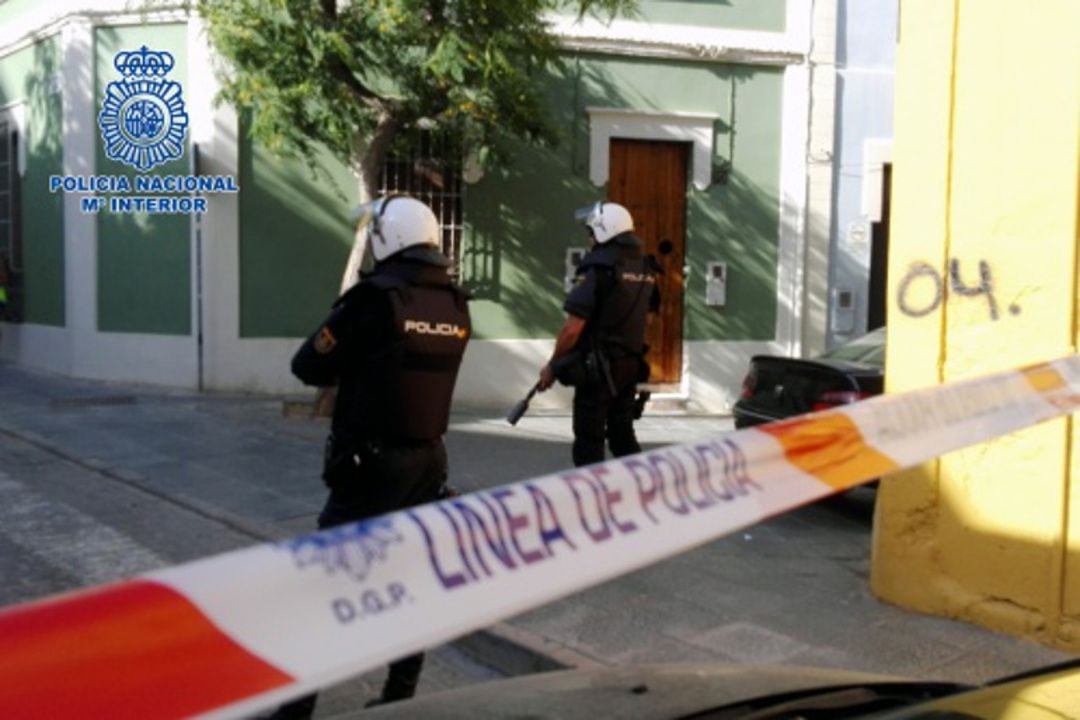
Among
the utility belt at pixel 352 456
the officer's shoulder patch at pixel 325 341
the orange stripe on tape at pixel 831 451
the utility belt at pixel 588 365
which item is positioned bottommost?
the utility belt at pixel 352 456

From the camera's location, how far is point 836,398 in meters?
8.01

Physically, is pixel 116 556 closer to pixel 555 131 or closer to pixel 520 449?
pixel 520 449

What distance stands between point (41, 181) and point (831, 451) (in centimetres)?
1384

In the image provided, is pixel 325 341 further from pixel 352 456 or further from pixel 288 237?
pixel 288 237

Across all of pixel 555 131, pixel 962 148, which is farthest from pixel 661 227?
pixel 962 148

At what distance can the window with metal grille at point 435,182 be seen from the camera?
1270 centimetres

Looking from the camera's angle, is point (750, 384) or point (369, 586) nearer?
point (369, 586)

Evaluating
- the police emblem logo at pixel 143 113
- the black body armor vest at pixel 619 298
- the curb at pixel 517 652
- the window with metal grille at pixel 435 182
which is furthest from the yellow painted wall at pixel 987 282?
the police emblem logo at pixel 143 113

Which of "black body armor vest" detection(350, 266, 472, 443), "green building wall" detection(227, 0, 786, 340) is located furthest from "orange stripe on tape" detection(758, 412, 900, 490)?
"green building wall" detection(227, 0, 786, 340)

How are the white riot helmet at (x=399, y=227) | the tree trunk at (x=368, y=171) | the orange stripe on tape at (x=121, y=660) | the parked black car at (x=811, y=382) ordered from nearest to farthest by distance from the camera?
1. the orange stripe on tape at (x=121, y=660)
2. the white riot helmet at (x=399, y=227)
3. the parked black car at (x=811, y=382)
4. the tree trunk at (x=368, y=171)

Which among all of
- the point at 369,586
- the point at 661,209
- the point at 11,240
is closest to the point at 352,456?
the point at 369,586

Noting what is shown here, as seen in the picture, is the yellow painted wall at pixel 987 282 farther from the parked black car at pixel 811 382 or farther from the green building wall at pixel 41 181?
the green building wall at pixel 41 181

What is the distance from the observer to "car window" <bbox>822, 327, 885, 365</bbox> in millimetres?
8602

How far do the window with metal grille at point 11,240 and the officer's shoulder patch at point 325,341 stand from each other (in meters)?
12.4
